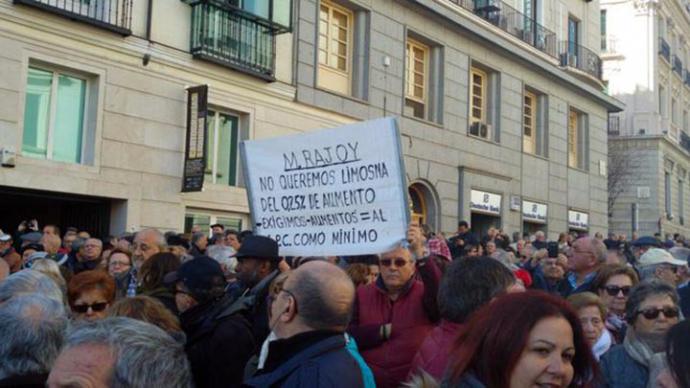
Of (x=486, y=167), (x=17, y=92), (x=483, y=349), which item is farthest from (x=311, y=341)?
(x=486, y=167)

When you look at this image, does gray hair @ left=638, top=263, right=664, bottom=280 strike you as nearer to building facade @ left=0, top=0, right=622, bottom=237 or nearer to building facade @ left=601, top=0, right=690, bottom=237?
building facade @ left=0, top=0, right=622, bottom=237

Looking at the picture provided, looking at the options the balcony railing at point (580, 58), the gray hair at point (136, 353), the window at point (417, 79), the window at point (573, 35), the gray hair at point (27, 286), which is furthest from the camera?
the window at point (573, 35)

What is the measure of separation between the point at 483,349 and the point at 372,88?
16173mm

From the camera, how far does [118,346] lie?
2420 millimetres

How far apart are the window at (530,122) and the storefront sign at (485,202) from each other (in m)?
3.23

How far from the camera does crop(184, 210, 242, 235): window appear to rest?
47.7ft

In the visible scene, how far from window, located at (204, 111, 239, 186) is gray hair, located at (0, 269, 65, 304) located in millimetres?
10520

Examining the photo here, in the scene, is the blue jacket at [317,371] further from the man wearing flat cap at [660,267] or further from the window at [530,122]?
the window at [530,122]

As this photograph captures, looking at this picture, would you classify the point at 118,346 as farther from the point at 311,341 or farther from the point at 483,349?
the point at 483,349

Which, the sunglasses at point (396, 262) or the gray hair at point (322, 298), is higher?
the sunglasses at point (396, 262)

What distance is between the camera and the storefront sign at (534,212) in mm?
23781

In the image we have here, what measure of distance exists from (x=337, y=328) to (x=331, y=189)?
225 centimetres

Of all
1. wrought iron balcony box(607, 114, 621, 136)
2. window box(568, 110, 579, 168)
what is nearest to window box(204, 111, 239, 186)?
window box(568, 110, 579, 168)

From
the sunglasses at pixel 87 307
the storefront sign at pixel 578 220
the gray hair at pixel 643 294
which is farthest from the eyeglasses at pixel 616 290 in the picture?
the storefront sign at pixel 578 220
